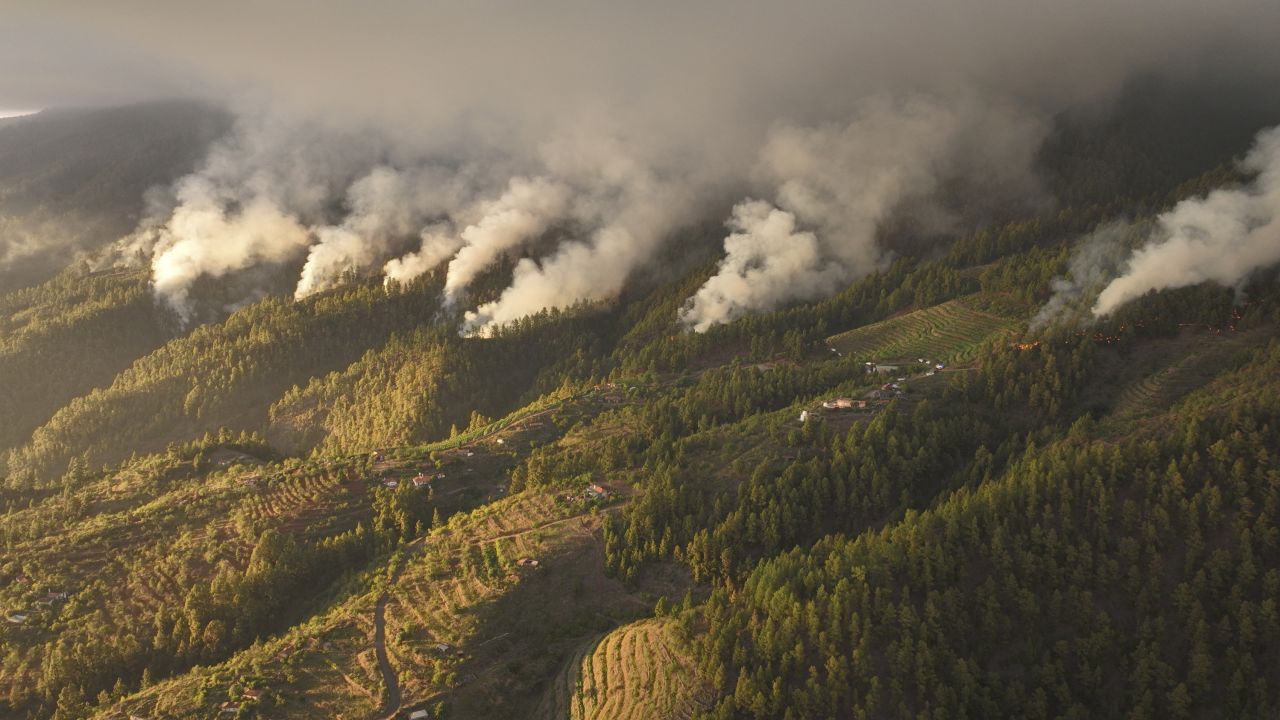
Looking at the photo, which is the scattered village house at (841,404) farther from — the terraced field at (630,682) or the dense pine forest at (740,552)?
the terraced field at (630,682)

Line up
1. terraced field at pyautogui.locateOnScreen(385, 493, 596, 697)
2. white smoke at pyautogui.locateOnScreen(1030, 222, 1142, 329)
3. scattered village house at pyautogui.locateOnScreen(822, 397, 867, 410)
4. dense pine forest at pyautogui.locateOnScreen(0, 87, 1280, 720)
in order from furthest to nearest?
white smoke at pyautogui.locateOnScreen(1030, 222, 1142, 329) < scattered village house at pyautogui.locateOnScreen(822, 397, 867, 410) < terraced field at pyautogui.locateOnScreen(385, 493, 596, 697) < dense pine forest at pyautogui.locateOnScreen(0, 87, 1280, 720)

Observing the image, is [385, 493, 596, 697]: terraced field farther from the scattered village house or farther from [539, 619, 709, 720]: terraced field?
the scattered village house

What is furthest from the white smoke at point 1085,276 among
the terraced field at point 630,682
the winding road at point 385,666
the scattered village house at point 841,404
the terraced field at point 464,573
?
the winding road at point 385,666

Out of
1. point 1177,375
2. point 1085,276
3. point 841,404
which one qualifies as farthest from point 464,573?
point 1085,276

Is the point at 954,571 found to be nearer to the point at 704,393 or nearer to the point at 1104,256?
the point at 704,393

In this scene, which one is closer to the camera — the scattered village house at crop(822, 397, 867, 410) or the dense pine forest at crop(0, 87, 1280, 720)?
the dense pine forest at crop(0, 87, 1280, 720)

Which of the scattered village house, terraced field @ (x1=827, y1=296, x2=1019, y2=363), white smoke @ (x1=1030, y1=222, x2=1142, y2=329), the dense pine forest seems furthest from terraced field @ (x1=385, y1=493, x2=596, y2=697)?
white smoke @ (x1=1030, y1=222, x2=1142, y2=329)

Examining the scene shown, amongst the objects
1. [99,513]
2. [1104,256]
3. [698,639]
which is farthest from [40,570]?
[1104,256]
